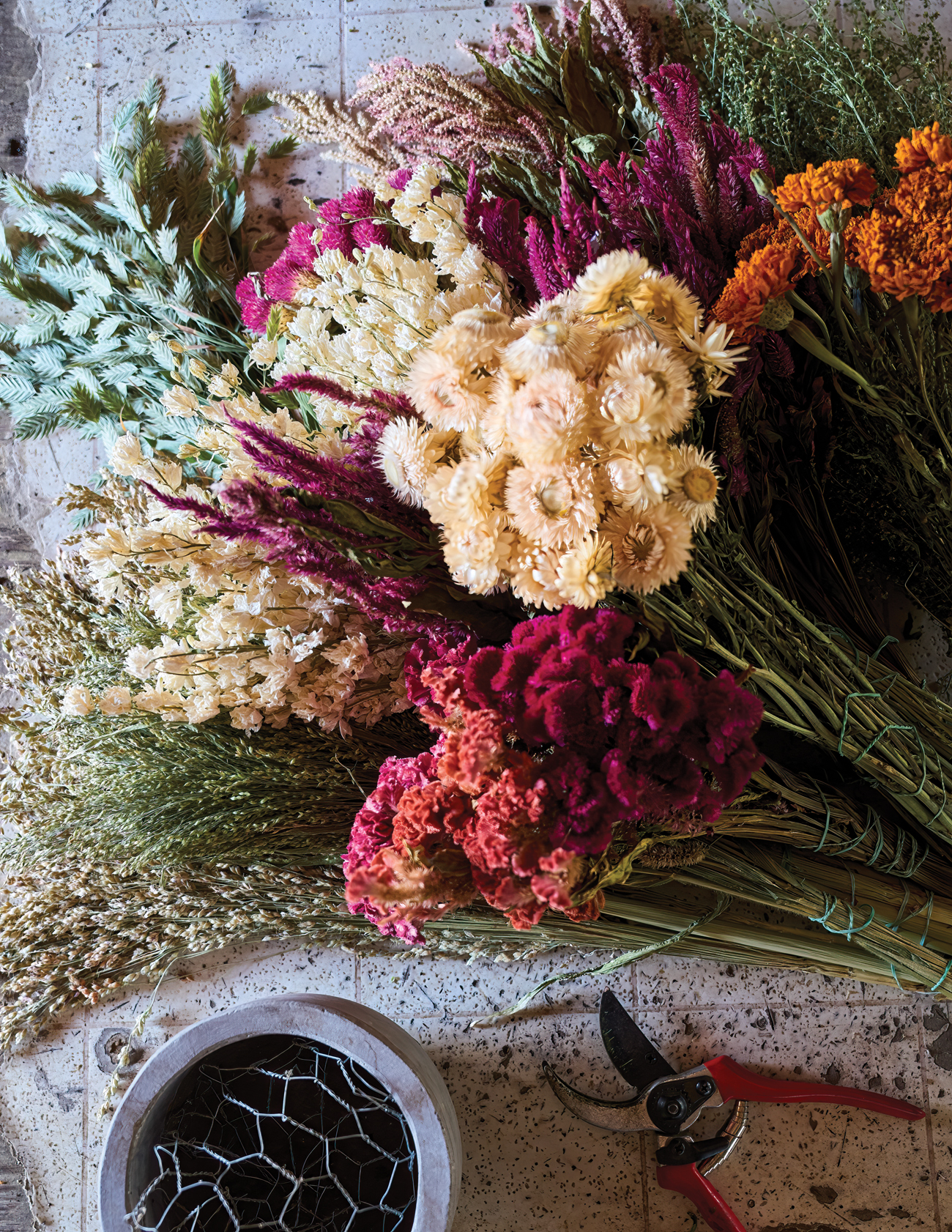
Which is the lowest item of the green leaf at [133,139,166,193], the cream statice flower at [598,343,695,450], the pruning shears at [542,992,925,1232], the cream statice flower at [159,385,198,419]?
the pruning shears at [542,992,925,1232]

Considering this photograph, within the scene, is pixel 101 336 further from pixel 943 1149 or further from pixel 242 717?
pixel 943 1149

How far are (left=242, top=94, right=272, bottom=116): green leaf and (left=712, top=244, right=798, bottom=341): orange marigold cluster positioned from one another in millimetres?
1180

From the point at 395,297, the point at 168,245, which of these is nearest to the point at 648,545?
the point at 395,297

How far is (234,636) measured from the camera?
1.10m

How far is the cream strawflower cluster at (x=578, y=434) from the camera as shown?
79cm

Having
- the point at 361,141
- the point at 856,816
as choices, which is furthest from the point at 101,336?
the point at 856,816

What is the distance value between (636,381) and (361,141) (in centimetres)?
108

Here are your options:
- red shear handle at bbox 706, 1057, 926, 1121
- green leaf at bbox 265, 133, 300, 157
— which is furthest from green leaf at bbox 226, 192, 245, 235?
red shear handle at bbox 706, 1057, 926, 1121

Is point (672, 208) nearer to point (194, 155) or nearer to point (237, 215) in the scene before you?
point (237, 215)

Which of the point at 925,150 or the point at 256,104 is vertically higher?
the point at 256,104

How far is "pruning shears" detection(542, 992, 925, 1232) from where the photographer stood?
4.52 feet

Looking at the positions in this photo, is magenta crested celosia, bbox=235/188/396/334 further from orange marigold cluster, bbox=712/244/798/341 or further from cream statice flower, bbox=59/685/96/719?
cream statice flower, bbox=59/685/96/719

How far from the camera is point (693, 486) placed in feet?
2.73

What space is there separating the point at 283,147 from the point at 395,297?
867mm
